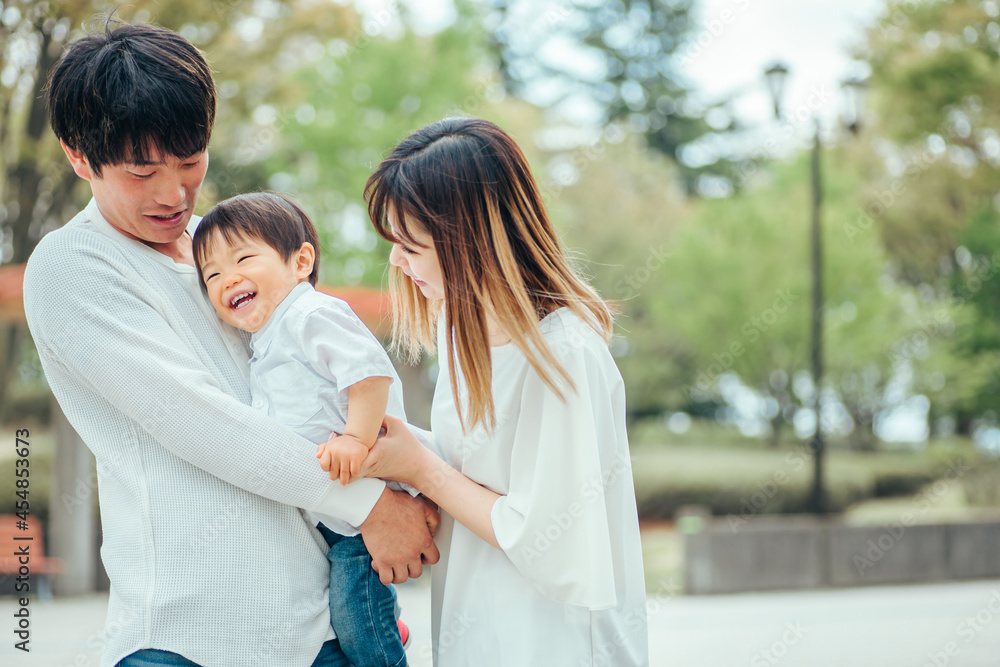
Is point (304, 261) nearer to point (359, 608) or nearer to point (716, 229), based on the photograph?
point (359, 608)

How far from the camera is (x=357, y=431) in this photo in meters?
1.67

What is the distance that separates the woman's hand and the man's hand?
0.15 ft

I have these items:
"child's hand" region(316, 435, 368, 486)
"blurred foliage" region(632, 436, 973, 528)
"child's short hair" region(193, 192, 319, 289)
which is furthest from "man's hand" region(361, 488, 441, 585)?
"blurred foliage" region(632, 436, 973, 528)

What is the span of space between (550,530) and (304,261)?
0.84 meters

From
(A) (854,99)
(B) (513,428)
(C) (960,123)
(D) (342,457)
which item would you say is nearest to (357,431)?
(D) (342,457)

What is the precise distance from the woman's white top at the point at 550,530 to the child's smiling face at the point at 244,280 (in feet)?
1.34

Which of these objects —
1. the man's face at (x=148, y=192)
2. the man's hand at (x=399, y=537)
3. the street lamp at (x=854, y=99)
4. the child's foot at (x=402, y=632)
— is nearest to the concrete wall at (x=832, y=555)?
the street lamp at (x=854, y=99)

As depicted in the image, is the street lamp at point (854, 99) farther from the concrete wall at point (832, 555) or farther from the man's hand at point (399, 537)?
the man's hand at point (399, 537)

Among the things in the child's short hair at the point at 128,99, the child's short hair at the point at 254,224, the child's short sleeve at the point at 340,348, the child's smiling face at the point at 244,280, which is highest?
the child's short hair at the point at 128,99

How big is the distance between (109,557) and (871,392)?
1932 cm

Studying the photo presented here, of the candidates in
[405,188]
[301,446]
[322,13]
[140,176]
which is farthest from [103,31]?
[322,13]

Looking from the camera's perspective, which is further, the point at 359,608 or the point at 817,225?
the point at 817,225

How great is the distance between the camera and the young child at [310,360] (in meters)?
1.68

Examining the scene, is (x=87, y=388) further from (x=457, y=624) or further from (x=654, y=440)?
(x=654, y=440)
